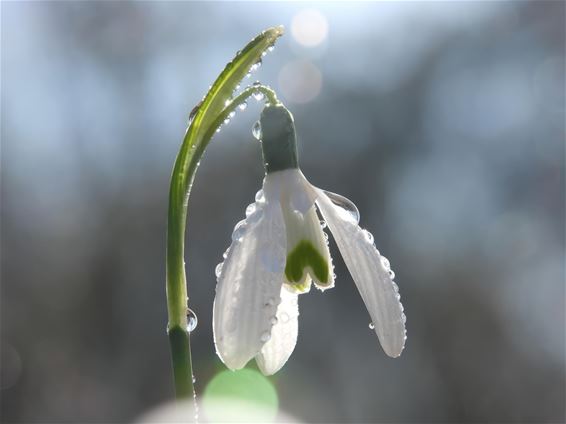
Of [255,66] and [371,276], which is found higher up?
[255,66]

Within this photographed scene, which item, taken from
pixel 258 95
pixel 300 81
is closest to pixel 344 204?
pixel 258 95

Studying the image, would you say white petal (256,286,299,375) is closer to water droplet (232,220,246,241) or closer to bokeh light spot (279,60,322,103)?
water droplet (232,220,246,241)

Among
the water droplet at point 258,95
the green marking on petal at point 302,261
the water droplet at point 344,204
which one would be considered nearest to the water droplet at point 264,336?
the green marking on petal at point 302,261

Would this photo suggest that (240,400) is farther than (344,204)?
Yes

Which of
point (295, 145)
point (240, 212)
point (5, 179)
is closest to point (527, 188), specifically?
point (240, 212)

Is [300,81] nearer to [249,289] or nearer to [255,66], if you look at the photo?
[255,66]

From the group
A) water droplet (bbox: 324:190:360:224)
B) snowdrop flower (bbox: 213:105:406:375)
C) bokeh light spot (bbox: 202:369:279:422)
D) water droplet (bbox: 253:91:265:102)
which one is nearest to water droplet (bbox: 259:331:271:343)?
snowdrop flower (bbox: 213:105:406:375)

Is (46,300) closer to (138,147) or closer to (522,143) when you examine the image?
(138,147)
